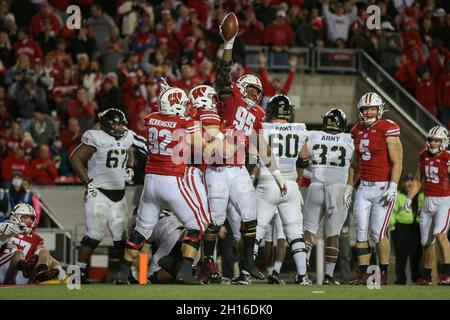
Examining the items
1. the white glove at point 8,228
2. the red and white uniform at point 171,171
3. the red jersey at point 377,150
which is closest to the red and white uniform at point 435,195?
the red jersey at point 377,150

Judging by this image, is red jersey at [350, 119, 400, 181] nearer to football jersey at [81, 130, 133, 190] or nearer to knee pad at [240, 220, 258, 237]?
knee pad at [240, 220, 258, 237]

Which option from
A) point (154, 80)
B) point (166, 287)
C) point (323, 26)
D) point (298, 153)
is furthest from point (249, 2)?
point (166, 287)

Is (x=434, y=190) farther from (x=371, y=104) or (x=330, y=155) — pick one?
(x=371, y=104)

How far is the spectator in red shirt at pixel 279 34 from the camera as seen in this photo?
20516mm

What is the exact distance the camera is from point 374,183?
42.8 ft

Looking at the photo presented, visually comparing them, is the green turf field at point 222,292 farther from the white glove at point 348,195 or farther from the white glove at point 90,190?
the white glove at point 90,190

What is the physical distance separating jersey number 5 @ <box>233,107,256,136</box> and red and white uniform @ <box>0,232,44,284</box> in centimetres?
295

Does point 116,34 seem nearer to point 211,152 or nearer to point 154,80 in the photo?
point 154,80

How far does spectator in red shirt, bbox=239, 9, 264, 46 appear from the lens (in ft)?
68.1

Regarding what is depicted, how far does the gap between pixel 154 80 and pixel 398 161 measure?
7255mm

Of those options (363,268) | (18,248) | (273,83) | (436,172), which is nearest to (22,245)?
(18,248)

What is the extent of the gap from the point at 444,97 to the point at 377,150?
7.47 meters

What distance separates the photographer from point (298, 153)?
13.5m

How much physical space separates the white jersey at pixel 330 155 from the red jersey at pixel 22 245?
3.46 m
